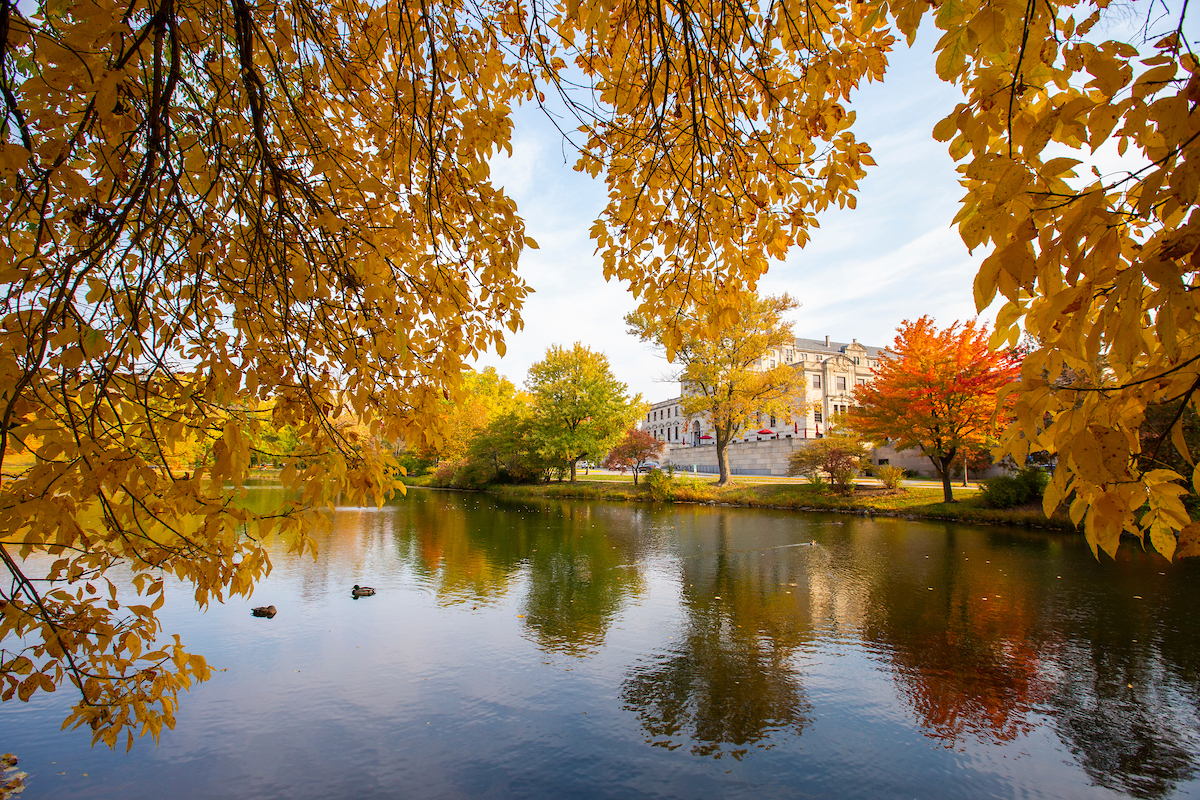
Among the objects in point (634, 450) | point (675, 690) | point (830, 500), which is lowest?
point (675, 690)

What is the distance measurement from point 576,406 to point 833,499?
53.2 ft

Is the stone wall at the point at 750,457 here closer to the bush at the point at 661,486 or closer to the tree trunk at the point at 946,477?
the bush at the point at 661,486

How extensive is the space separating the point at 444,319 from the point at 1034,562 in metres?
14.0

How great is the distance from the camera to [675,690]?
5848mm

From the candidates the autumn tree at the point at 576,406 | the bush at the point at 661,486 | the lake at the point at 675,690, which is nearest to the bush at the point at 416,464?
the autumn tree at the point at 576,406

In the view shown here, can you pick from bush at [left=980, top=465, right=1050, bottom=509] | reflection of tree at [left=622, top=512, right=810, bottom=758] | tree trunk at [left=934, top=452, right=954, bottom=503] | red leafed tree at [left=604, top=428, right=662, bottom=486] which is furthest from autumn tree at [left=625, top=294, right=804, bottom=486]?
reflection of tree at [left=622, top=512, right=810, bottom=758]

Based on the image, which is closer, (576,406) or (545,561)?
(545,561)

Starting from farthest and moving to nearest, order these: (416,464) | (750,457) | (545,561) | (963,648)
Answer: (416,464), (750,457), (545,561), (963,648)

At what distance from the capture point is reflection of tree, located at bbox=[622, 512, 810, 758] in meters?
5.12

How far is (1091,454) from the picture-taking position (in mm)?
1228

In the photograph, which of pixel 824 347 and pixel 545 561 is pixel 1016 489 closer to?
pixel 545 561

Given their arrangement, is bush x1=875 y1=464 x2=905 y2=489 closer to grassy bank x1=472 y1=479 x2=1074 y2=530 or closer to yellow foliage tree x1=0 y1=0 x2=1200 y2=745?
grassy bank x1=472 y1=479 x2=1074 y2=530

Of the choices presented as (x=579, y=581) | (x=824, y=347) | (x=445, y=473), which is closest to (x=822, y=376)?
(x=824, y=347)

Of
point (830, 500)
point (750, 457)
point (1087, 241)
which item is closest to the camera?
point (1087, 241)
